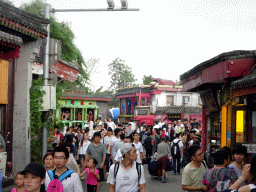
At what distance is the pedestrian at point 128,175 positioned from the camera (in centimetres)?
582

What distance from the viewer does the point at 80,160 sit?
14711 millimetres

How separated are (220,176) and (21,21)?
28.8ft

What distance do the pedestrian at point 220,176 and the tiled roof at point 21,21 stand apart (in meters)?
7.92

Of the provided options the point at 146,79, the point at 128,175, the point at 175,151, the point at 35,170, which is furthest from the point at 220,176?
the point at 146,79

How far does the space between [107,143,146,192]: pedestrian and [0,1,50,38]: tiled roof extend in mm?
6896

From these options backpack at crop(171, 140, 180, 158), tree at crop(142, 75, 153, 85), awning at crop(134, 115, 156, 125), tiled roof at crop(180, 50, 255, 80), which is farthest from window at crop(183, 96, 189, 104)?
tiled roof at crop(180, 50, 255, 80)

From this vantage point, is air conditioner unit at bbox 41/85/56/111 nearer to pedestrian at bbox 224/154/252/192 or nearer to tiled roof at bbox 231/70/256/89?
tiled roof at bbox 231/70/256/89

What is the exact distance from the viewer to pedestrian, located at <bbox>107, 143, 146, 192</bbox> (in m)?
5.82

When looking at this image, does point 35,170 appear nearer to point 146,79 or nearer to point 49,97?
point 49,97

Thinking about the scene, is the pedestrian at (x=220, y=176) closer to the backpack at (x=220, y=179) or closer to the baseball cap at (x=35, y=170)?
the backpack at (x=220, y=179)

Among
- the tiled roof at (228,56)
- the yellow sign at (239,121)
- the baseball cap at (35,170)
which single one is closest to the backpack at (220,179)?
the baseball cap at (35,170)

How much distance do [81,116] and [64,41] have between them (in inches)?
377

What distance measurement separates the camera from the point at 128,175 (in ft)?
19.1

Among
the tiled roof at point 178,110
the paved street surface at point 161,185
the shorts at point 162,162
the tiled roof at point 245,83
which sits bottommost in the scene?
the paved street surface at point 161,185
